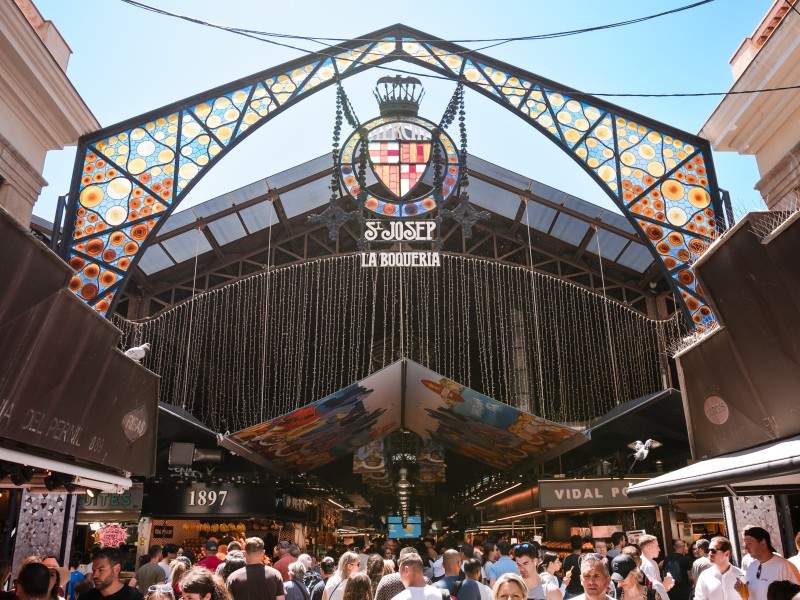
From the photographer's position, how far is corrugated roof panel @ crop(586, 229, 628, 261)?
17.0 m

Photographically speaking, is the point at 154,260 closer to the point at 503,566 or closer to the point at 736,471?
the point at 503,566

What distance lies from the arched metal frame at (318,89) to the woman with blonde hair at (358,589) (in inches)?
215

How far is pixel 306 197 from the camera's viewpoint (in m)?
16.6

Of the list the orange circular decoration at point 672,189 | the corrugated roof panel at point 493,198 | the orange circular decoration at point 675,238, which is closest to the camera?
the orange circular decoration at point 675,238

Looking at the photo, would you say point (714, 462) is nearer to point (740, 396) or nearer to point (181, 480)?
point (740, 396)

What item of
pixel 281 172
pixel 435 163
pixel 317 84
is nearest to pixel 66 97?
pixel 317 84

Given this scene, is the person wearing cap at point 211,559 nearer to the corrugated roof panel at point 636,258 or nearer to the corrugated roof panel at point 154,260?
the corrugated roof panel at point 154,260

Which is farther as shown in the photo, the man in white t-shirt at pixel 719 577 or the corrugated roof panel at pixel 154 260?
the corrugated roof panel at pixel 154 260

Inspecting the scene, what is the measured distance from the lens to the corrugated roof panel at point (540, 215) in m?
16.5

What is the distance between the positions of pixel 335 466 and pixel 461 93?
13.5 meters

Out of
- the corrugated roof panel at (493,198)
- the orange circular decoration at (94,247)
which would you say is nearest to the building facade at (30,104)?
the orange circular decoration at (94,247)

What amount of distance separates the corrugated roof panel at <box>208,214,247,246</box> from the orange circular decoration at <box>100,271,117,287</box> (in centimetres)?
725

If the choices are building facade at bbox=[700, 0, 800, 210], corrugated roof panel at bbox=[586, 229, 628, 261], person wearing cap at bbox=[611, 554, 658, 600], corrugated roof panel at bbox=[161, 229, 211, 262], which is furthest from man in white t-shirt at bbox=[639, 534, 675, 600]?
corrugated roof panel at bbox=[161, 229, 211, 262]

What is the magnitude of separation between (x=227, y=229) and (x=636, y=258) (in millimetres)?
10478
